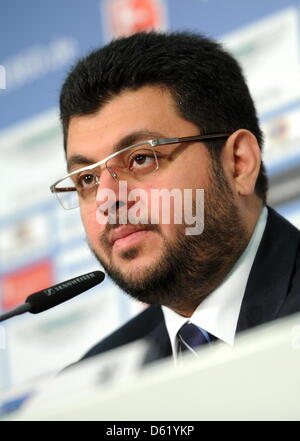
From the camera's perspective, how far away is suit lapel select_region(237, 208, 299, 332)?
1.01m

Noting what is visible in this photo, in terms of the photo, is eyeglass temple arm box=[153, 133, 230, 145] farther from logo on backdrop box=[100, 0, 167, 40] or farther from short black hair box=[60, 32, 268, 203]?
logo on backdrop box=[100, 0, 167, 40]

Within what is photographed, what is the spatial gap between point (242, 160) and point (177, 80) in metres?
0.16

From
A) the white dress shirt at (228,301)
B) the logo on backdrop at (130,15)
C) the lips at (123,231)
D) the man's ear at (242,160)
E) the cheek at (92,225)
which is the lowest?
the white dress shirt at (228,301)

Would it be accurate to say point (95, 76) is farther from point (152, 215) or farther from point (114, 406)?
point (114, 406)

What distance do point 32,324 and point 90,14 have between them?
64 centimetres

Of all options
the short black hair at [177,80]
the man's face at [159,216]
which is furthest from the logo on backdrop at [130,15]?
the man's face at [159,216]

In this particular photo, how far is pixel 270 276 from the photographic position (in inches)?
40.5

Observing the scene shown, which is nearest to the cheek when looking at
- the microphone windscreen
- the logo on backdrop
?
the microphone windscreen

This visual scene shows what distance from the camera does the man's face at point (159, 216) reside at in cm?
104

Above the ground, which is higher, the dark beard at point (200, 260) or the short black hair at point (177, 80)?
the short black hair at point (177, 80)

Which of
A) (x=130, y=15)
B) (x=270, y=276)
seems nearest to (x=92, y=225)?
(x=270, y=276)

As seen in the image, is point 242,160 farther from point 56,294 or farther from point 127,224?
point 56,294

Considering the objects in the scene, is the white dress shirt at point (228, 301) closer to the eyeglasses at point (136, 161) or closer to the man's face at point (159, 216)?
the man's face at point (159, 216)

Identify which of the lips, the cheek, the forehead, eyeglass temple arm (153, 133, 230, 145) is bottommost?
the lips
